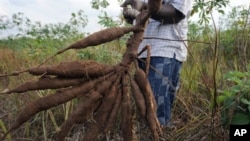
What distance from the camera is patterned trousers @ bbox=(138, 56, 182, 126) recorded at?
2.12m

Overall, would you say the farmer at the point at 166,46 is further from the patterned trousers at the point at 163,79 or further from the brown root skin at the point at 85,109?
the brown root skin at the point at 85,109

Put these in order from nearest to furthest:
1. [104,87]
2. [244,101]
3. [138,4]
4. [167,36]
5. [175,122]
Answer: [104,87]
[244,101]
[138,4]
[167,36]
[175,122]

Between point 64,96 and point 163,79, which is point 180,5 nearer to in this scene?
point 163,79

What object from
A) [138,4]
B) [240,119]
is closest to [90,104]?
[138,4]

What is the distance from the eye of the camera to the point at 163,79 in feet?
7.09

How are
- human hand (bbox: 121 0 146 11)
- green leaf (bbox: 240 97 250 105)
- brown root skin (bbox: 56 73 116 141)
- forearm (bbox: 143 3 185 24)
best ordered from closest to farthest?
brown root skin (bbox: 56 73 116 141) < green leaf (bbox: 240 97 250 105) < human hand (bbox: 121 0 146 11) < forearm (bbox: 143 3 185 24)

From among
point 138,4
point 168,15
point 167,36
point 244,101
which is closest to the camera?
point 244,101

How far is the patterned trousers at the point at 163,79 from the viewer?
2125mm

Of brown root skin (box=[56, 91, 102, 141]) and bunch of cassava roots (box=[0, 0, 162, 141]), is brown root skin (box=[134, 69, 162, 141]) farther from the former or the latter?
brown root skin (box=[56, 91, 102, 141])

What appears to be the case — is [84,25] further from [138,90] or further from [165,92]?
[138,90]

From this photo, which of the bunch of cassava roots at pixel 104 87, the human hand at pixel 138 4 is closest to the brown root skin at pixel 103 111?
the bunch of cassava roots at pixel 104 87

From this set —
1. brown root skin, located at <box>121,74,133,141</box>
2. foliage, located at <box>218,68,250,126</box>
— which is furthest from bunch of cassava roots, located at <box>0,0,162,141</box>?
foliage, located at <box>218,68,250,126</box>

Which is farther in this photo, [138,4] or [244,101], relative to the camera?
[138,4]

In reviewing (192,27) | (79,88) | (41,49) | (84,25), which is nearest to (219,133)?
(79,88)
